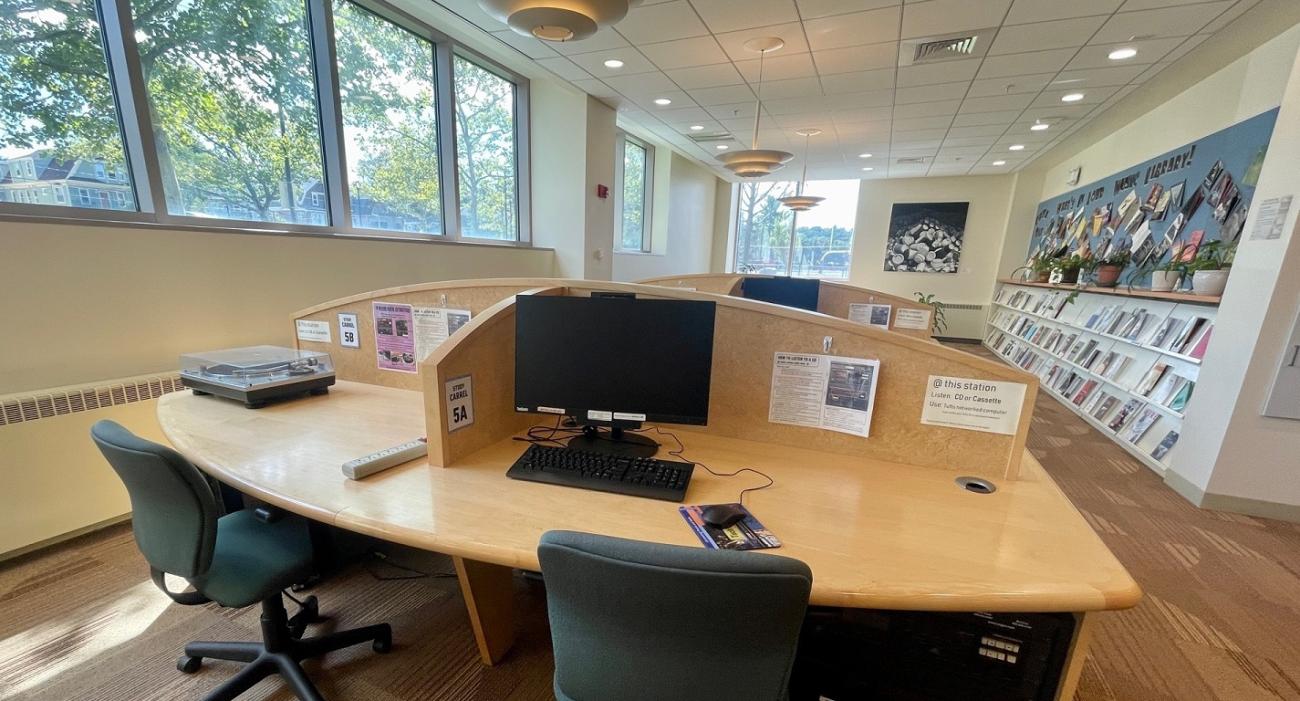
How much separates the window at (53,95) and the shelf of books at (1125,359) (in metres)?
5.76

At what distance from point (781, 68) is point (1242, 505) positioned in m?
3.93

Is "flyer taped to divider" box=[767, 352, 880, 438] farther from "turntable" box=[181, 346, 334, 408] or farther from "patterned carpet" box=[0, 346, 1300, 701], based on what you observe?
"turntable" box=[181, 346, 334, 408]

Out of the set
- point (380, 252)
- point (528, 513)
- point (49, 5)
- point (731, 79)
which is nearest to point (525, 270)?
point (380, 252)

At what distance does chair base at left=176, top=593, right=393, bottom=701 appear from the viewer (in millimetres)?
1275

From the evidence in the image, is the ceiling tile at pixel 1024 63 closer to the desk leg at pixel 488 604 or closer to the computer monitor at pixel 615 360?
the computer monitor at pixel 615 360

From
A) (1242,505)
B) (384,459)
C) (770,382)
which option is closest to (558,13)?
(770,382)

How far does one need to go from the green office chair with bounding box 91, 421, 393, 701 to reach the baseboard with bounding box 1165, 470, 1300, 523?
4019mm

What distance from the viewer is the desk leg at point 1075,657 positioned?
85 centimetres

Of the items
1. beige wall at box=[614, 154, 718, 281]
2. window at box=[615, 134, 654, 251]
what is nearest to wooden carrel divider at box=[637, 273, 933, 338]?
beige wall at box=[614, 154, 718, 281]

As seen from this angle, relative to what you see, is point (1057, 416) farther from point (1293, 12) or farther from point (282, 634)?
point (282, 634)

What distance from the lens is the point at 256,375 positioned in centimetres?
171

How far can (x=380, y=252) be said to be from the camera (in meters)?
3.11

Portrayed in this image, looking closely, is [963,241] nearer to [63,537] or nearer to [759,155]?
[759,155]

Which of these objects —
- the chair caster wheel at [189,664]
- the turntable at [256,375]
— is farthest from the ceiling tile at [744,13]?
the chair caster wheel at [189,664]
